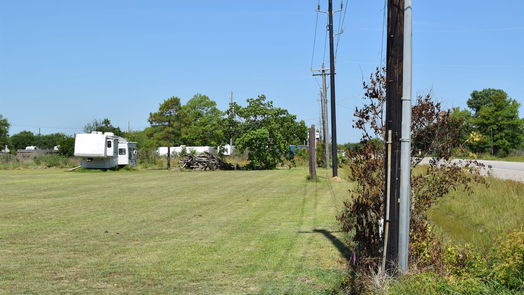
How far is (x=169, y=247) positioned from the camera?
8.30 meters

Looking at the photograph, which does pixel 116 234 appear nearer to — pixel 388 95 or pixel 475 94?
pixel 388 95

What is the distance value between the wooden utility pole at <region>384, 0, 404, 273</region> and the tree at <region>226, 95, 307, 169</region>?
32913mm

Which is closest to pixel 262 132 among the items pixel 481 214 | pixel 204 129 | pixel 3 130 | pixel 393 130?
pixel 204 129

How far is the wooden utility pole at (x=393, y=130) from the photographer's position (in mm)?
5422

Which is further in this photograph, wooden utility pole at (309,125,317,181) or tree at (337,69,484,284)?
wooden utility pole at (309,125,317,181)

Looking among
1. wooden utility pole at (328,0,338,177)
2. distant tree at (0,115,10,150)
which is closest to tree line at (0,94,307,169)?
wooden utility pole at (328,0,338,177)

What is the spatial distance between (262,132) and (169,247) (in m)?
30.4

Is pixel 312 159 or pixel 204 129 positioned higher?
pixel 204 129

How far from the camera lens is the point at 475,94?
86500mm

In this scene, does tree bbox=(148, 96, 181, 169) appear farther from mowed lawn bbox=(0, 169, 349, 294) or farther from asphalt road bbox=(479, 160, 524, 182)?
mowed lawn bbox=(0, 169, 349, 294)

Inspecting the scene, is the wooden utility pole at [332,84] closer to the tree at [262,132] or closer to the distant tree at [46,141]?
the tree at [262,132]

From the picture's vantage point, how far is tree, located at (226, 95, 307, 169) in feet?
128

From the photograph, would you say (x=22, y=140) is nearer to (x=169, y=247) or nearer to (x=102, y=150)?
(x=102, y=150)

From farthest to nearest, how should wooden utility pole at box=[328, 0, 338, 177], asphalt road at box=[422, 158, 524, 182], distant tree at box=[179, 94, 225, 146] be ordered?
distant tree at box=[179, 94, 225, 146]
wooden utility pole at box=[328, 0, 338, 177]
asphalt road at box=[422, 158, 524, 182]
